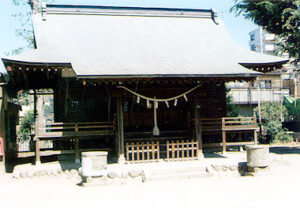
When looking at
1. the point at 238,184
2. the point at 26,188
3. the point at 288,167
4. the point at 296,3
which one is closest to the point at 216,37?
the point at 296,3

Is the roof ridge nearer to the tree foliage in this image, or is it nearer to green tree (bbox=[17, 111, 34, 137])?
the tree foliage

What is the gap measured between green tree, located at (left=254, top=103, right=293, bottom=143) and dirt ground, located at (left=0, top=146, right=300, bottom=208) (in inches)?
373

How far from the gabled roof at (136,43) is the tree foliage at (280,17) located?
1255 mm

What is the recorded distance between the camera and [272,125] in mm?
19719

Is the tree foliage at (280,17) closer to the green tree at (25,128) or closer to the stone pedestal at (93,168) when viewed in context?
the stone pedestal at (93,168)

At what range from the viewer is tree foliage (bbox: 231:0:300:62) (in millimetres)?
13789

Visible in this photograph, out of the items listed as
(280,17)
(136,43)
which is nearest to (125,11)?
(136,43)

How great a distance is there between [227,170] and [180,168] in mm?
1728

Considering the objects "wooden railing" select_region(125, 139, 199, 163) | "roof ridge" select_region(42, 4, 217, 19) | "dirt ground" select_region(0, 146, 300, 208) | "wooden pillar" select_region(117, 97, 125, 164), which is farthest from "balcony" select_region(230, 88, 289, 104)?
"wooden pillar" select_region(117, 97, 125, 164)

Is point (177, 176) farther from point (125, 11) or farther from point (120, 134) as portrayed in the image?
point (125, 11)

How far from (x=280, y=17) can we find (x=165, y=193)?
417 inches

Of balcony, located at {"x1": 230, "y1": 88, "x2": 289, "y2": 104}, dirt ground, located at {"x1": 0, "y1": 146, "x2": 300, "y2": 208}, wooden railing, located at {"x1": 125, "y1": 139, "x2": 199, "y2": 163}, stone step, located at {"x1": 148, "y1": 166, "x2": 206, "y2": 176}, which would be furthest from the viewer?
balcony, located at {"x1": 230, "y1": 88, "x2": 289, "y2": 104}

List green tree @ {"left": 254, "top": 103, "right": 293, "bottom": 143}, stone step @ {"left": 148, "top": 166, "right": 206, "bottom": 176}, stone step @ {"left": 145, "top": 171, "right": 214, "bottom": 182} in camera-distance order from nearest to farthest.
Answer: stone step @ {"left": 145, "top": 171, "right": 214, "bottom": 182} < stone step @ {"left": 148, "top": 166, "right": 206, "bottom": 176} < green tree @ {"left": 254, "top": 103, "right": 293, "bottom": 143}

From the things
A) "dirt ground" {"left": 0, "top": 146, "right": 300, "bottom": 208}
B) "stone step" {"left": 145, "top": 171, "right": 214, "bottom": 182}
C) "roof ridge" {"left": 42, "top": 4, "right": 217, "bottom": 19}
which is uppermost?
"roof ridge" {"left": 42, "top": 4, "right": 217, "bottom": 19}
